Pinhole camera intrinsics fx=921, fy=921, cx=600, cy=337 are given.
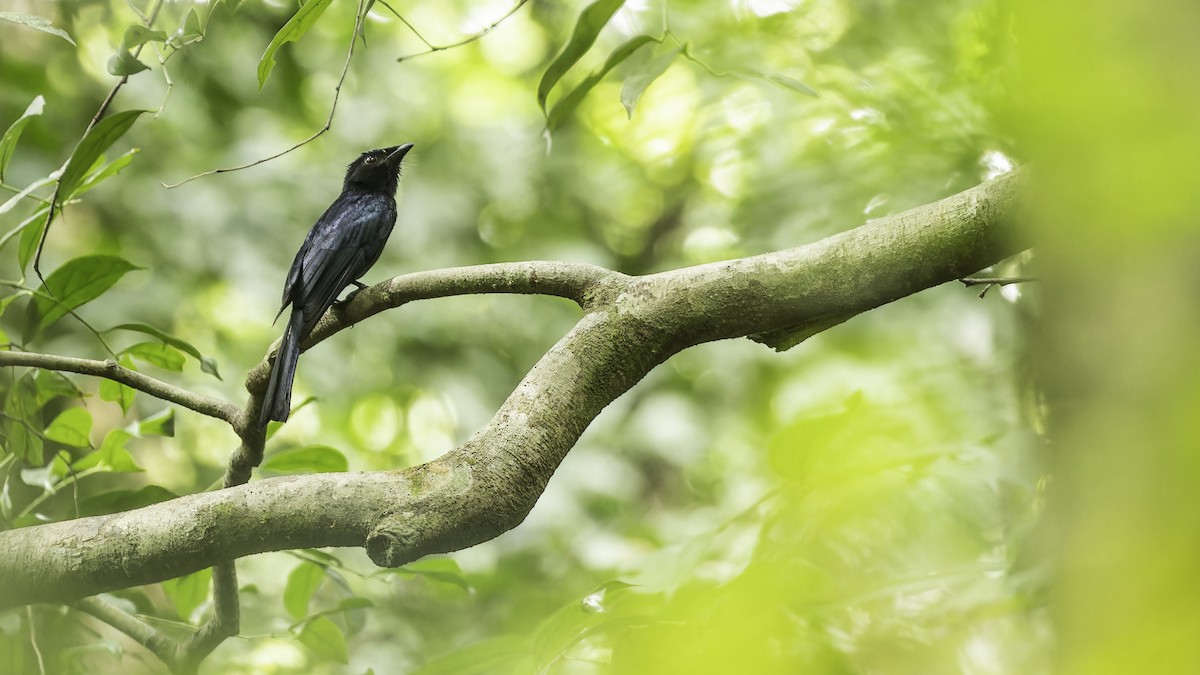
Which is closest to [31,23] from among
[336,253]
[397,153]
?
[336,253]

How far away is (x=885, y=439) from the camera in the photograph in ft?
1.48

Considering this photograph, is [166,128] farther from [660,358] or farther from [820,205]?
[660,358]

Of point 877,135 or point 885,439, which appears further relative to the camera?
point 877,135

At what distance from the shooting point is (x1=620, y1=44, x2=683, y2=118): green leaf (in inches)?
52.5

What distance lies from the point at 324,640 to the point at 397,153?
6.13 ft

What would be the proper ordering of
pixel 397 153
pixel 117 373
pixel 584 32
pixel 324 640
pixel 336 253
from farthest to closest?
pixel 397 153
pixel 336 253
pixel 324 640
pixel 117 373
pixel 584 32

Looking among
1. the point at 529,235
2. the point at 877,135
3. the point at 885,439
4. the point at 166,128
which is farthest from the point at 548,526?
the point at 885,439

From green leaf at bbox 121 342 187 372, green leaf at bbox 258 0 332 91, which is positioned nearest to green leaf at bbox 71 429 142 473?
green leaf at bbox 121 342 187 372

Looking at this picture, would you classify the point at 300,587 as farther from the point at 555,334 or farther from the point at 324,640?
the point at 555,334

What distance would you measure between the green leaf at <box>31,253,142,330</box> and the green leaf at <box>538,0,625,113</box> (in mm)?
1094

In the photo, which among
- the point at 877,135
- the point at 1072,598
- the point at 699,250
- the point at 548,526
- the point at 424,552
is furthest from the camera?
the point at 699,250

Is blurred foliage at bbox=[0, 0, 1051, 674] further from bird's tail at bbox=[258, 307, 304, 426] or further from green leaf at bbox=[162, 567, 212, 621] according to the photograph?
bird's tail at bbox=[258, 307, 304, 426]

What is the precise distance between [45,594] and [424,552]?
2.40 feet

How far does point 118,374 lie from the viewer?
68.2 inches
